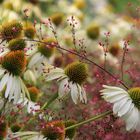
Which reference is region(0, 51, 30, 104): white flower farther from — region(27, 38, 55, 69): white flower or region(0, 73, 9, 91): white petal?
region(27, 38, 55, 69): white flower

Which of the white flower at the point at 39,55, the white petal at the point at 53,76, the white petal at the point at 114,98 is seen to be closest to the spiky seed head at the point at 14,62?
the white petal at the point at 53,76

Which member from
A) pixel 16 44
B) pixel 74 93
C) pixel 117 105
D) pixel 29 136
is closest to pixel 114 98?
pixel 117 105

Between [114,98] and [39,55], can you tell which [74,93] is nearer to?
[114,98]

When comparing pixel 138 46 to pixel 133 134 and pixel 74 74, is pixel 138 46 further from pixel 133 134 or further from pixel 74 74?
pixel 74 74

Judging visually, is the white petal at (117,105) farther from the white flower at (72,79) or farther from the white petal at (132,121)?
the white flower at (72,79)

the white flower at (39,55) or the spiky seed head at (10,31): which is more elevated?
the spiky seed head at (10,31)

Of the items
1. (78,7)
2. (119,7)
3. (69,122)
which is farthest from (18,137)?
(119,7)

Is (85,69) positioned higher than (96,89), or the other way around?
(85,69)
